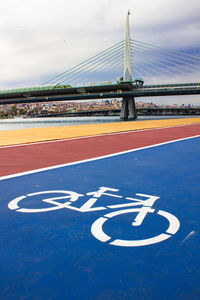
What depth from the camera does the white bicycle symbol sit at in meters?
2.79

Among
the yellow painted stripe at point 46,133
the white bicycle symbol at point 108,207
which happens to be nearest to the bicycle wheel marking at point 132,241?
the white bicycle symbol at point 108,207

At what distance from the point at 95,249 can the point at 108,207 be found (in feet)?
3.92

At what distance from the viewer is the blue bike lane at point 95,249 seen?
2.03 metres

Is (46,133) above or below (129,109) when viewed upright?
below

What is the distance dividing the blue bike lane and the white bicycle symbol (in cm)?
6

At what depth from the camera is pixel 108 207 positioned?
3.76 metres

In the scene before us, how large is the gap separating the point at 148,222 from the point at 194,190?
1.75 m

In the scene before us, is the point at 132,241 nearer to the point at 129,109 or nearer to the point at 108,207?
the point at 108,207

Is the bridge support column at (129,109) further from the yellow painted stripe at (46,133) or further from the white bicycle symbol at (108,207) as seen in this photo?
the white bicycle symbol at (108,207)

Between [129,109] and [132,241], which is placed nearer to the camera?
[132,241]

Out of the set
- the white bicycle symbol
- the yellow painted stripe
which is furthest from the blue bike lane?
the yellow painted stripe

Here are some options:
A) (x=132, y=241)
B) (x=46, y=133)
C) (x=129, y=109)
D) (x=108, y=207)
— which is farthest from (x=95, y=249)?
(x=129, y=109)

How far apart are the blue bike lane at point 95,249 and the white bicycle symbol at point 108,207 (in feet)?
0.19

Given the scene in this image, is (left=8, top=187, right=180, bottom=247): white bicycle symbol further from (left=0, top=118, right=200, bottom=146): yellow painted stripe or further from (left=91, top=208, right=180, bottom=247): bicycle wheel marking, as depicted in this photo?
(left=0, top=118, right=200, bottom=146): yellow painted stripe
